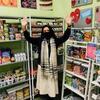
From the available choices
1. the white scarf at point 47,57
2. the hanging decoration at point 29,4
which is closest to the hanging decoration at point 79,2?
the hanging decoration at point 29,4

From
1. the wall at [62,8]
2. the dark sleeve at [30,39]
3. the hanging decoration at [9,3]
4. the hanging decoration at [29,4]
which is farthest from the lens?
the wall at [62,8]

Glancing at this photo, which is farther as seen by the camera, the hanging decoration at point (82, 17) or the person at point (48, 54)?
the hanging decoration at point (82, 17)

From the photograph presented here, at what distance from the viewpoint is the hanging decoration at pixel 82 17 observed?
265 cm

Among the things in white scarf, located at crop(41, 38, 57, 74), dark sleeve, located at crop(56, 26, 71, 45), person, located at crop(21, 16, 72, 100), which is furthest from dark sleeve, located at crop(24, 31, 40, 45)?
dark sleeve, located at crop(56, 26, 71, 45)

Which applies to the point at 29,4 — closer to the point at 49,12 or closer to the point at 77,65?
the point at 49,12

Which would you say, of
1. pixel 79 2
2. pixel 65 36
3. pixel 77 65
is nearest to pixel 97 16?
pixel 79 2

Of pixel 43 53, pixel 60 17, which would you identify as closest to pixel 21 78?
pixel 43 53

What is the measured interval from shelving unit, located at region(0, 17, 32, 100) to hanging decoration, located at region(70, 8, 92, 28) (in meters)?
0.97

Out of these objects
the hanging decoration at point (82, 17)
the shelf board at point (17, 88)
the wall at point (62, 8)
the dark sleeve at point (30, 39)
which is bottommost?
the shelf board at point (17, 88)

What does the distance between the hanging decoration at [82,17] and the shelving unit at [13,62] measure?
3.17ft

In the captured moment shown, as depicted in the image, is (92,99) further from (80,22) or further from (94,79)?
(80,22)

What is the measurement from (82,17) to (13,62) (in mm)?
1360

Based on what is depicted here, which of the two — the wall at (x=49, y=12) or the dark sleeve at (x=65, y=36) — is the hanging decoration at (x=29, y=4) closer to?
the wall at (x=49, y=12)

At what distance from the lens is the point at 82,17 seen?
2770 mm
